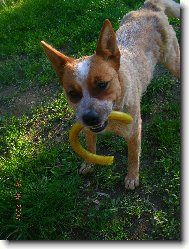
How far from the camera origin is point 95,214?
4.33m

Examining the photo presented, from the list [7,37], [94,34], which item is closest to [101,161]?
[94,34]

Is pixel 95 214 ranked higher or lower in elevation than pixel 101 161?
lower

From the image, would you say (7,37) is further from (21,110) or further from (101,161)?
(101,161)

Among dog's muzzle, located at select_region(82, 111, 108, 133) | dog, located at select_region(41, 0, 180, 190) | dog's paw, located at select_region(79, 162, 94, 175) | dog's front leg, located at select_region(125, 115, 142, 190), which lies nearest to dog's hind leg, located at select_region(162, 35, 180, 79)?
dog, located at select_region(41, 0, 180, 190)

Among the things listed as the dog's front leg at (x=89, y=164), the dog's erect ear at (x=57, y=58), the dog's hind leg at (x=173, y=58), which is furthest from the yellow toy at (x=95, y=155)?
the dog's hind leg at (x=173, y=58)

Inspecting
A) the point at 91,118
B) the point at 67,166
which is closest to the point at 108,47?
the point at 91,118

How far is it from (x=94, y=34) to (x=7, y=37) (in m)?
1.44

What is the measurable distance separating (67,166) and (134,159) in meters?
0.81

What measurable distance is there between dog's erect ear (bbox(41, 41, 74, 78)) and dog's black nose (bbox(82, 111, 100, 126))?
58cm

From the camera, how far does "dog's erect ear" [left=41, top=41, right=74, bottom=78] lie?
4078mm

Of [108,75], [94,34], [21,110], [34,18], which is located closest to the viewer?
[108,75]

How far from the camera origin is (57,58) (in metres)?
4.10

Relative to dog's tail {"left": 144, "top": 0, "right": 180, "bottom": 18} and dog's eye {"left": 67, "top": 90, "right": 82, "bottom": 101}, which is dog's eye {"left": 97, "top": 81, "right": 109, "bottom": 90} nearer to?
dog's eye {"left": 67, "top": 90, "right": 82, "bottom": 101}

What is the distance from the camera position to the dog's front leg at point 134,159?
175 inches
